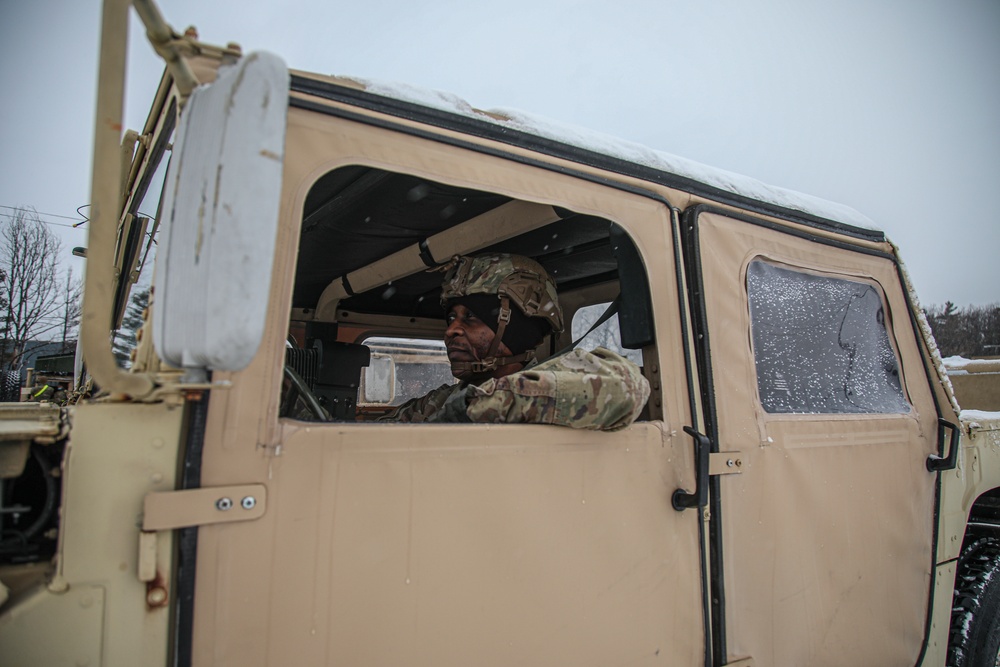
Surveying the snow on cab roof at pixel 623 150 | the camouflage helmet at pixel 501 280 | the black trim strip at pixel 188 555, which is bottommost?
the black trim strip at pixel 188 555

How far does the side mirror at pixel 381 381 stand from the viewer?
471 centimetres

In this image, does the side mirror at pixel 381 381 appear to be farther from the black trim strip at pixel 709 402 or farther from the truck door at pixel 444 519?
the black trim strip at pixel 709 402

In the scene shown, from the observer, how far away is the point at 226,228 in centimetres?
90

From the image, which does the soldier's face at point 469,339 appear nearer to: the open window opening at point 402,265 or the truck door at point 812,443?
the open window opening at point 402,265

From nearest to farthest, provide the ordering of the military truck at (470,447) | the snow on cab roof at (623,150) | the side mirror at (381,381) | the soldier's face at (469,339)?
the military truck at (470,447) → the snow on cab roof at (623,150) → the soldier's face at (469,339) → the side mirror at (381,381)

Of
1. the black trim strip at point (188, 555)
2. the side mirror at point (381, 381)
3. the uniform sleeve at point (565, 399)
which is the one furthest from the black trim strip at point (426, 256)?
the side mirror at point (381, 381)

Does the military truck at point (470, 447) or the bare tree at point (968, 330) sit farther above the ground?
the bare tree at point (968, 330)

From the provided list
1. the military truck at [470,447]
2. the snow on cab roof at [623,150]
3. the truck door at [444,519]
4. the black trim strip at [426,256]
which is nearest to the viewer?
the military truck at [470,447]

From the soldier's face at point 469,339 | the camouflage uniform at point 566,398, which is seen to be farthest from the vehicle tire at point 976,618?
the soldier's face at point 469,339

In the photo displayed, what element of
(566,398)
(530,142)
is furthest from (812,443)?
(530,142)

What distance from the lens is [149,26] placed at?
3.27ft

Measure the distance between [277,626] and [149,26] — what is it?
1137mm

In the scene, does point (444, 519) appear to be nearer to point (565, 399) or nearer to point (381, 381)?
point (565, 399)

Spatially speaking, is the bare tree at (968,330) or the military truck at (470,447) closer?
the military truck at (470,447)
